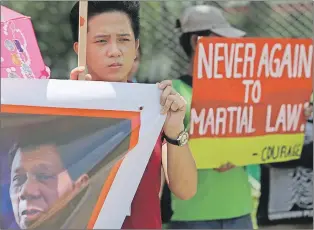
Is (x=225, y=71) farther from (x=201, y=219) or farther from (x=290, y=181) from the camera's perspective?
(x=290, y=181)

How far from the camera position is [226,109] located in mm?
3244

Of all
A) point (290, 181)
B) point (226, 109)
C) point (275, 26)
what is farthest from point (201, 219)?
point (275, 26)

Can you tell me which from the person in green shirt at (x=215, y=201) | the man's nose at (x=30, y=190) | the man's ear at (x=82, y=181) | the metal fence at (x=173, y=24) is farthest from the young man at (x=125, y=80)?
the metal fence at (x=173, y=24)

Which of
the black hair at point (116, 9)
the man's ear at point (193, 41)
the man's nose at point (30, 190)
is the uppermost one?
the man's ear at point (193, 41)

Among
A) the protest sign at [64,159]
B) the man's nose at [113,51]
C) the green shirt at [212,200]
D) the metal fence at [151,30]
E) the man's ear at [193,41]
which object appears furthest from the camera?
the metal fence at [151,30]

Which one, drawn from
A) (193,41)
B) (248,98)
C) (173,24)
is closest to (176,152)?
(248,98)

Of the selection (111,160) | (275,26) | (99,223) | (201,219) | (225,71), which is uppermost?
(275,26)

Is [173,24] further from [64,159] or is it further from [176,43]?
[64,159]

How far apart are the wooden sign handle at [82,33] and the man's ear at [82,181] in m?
0.27

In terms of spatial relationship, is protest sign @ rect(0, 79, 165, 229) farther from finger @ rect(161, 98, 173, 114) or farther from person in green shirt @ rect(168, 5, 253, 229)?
person in green shirt @ rect(168, 5, 253, 229)

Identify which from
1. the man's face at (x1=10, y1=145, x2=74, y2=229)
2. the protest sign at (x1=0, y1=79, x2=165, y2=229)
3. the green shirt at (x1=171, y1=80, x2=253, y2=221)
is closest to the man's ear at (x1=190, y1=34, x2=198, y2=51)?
the green shirt at (x1=171, y1=80, x2=253, y2=221)

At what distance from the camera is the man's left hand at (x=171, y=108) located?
178cm

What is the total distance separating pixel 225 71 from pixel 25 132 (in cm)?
167

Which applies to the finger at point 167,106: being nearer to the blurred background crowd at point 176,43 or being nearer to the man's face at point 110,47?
the man's face at point 110,47
